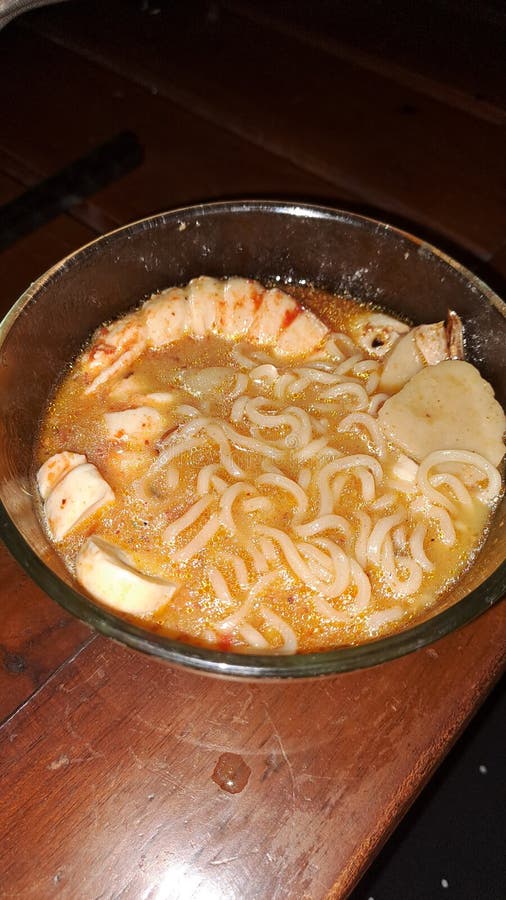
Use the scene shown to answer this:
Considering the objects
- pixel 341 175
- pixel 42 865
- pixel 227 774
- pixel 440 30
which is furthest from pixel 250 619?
pixel 440 30

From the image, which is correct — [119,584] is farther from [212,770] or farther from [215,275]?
[215,275]

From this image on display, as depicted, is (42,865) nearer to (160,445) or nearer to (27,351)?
(160,445)

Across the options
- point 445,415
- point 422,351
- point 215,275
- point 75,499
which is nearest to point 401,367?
point 422,351

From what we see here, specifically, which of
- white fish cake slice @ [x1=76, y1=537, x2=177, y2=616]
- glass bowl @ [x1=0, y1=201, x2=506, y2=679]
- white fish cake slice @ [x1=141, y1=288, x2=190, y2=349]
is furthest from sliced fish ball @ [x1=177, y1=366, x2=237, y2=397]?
white fish cake slice @ [x1=76, y1=537, x2=177, y2=616]

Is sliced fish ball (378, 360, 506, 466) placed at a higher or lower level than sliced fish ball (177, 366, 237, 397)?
higher

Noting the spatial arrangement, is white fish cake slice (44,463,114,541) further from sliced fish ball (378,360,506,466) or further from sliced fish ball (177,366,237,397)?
sliced fish ball (378,360,506,466)

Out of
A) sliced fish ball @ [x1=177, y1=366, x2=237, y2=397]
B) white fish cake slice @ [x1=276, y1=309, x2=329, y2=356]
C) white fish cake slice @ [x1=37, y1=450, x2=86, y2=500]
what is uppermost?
white fish cake slice @ [x1=276, y1=309, x2=329, y2=356]

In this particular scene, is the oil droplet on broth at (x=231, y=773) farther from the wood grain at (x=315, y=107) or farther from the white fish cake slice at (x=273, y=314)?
the wood grain at (x=315, y=107)
